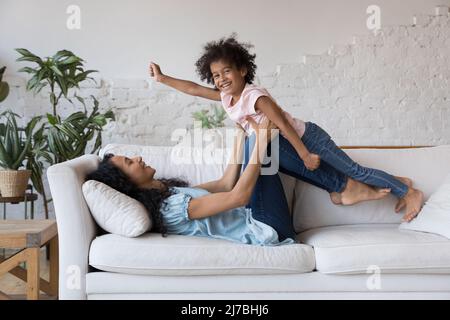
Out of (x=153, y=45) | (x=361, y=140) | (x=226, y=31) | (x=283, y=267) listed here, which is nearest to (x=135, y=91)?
(x=153, y=45)

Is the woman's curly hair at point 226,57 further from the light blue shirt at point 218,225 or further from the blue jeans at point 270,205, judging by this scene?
the light blue shirt at point 218,225

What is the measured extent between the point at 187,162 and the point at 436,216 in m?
1.22

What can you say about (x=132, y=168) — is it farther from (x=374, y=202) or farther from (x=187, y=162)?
(x=374, y=202)

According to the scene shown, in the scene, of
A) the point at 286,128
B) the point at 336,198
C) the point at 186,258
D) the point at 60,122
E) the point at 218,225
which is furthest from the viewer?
the point at 60,122

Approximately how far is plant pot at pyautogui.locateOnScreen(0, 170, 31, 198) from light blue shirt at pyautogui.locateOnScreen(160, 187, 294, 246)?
1494 millimetres

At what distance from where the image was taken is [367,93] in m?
4.35

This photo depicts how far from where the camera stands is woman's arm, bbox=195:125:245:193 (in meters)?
2.30

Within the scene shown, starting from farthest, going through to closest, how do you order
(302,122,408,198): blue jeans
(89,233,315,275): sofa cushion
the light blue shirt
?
(302,122,408,198): blue jeans
the light blue shirt
(89,233,315,275): sofa cushion

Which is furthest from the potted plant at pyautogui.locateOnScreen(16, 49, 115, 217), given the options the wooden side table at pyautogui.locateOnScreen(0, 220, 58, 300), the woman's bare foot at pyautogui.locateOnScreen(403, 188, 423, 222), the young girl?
the woman's bare foot at pyautogui.locateOnScreen(403, 188, 423, 222)

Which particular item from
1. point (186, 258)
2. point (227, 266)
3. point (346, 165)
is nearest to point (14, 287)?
point (186, 258)

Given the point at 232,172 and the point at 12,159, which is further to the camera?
the point at 12,159

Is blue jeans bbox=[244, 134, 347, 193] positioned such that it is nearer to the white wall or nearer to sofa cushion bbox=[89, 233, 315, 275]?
sofa cushion bbox=[89, 233, 315, 275]

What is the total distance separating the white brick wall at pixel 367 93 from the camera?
13.7ft
